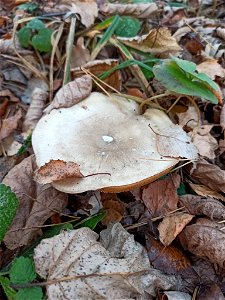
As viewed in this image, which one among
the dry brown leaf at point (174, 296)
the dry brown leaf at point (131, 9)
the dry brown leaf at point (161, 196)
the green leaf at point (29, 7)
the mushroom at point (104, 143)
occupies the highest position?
the dry brown leaf at point (131, 9)

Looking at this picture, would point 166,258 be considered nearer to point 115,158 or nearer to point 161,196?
point 161,196

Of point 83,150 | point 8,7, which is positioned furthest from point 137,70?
point 8,7

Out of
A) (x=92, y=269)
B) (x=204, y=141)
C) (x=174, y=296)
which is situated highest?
(x=204, y=141)

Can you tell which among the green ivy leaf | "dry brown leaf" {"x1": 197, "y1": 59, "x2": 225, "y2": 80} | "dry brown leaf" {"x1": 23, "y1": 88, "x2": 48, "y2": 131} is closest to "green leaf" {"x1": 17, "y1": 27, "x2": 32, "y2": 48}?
"dry brown leaf" {"x1": 23, "y1": 88, "x2": 48, "y2": 131}

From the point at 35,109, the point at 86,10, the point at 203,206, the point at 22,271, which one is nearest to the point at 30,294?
the point at 22,271

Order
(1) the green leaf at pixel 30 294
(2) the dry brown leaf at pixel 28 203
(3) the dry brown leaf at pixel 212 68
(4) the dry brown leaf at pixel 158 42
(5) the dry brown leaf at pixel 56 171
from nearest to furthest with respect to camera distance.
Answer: (1) the green leaf at pixel 30 294 → (5) the dry brown leaf at pixel 56 171 → (2) the dry brown leaf at pixel 28 203 → (3) the dry brown leaf at pixel 212 68 → (4) the dry brown leaf at pixel 158 42

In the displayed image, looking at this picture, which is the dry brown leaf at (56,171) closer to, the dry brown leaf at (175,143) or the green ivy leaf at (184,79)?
the dry brown leaf at (175,143)

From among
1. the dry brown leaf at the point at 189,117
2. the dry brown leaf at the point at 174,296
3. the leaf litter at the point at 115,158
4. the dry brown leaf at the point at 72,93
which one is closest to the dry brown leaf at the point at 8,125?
the leaf litter at the point at 115,158
